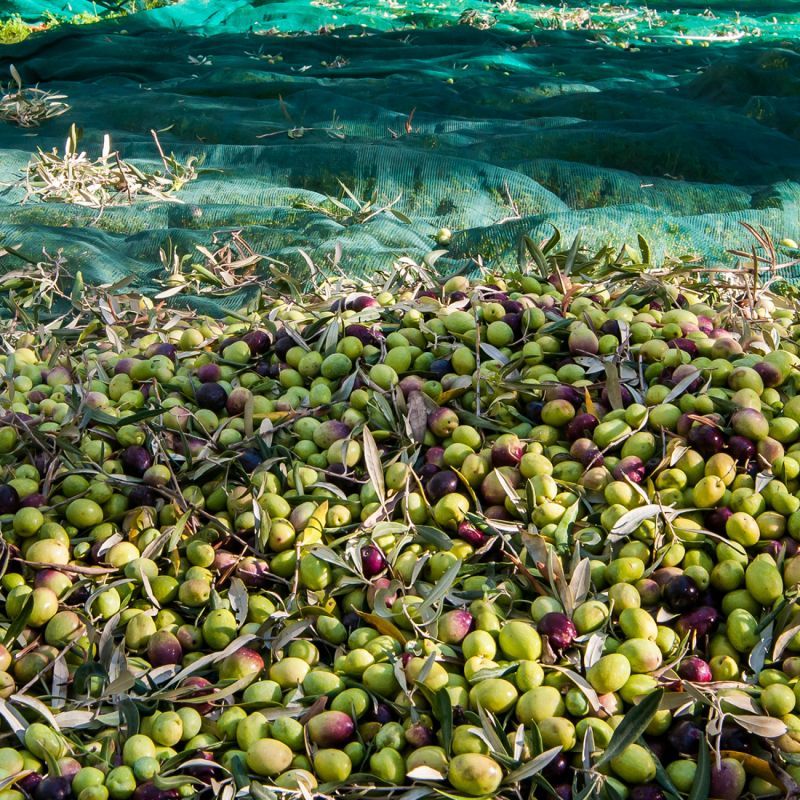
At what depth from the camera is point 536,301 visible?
240cm

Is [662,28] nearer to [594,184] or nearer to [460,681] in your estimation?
[594,184]

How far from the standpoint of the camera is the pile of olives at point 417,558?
141cm

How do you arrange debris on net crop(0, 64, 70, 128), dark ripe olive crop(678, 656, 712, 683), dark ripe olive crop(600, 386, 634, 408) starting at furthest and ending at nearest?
debris on net crop(0, 64, 70, 128)
dark ripe olive crop(600, 386, 634, 408)
dark ripe olive crop(678, 656, 712, 683)

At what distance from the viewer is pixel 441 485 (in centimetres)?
187

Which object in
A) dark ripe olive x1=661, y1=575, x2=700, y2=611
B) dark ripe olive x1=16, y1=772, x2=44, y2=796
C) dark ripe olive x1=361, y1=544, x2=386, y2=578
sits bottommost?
dark ripe olive x1=16, y1=772, x2=44, y2=796

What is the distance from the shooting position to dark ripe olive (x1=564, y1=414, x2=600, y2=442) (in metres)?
1.95

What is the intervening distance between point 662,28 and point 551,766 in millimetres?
9861

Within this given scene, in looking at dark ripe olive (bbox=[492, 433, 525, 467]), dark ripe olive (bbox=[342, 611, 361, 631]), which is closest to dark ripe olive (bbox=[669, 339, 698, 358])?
dark ripe olive (bbox=[492, 433, 525, 467])

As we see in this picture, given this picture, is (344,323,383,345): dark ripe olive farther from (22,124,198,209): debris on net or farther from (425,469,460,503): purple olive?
(22,124,198,209): debris on net

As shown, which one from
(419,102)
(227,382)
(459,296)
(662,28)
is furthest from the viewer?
(662,28)

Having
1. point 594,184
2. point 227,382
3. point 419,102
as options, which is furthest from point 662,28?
point 227,382

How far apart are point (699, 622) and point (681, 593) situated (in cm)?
6

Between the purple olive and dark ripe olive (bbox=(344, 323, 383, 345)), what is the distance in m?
0.52

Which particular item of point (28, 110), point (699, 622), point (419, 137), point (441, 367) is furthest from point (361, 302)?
point (28, 110)
